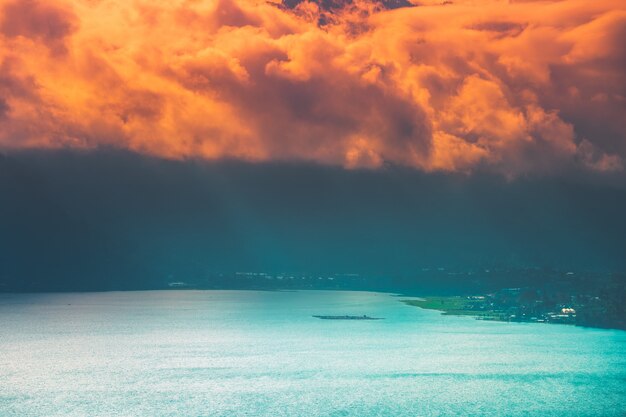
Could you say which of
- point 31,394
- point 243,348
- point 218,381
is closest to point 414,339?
point 243,348

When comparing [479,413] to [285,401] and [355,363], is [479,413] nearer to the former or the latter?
[285,401]

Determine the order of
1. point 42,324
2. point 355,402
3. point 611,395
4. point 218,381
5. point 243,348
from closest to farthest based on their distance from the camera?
point 355,402, point 611,395, point 218,381, point 243,348, point 42,324

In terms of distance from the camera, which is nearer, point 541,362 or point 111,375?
point 111,375

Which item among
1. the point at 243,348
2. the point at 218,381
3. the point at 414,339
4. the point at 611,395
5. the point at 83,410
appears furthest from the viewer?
the point at 414,339

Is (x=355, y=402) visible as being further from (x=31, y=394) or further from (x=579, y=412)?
(x=31, y=394)

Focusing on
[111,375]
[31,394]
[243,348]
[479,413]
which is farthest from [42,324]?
[479,413]

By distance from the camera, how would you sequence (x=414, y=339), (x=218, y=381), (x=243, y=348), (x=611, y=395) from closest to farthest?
(x=611, y=395) < (x=218, y=381) < (x=243, y=348) < (x=414, y=339)
